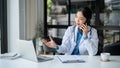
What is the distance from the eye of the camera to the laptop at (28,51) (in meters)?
2.16

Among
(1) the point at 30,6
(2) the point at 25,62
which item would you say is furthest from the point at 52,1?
(2) the point at 25,62

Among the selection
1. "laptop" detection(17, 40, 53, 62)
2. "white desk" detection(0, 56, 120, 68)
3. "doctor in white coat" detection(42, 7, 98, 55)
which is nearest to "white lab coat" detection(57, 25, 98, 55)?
"doctor in white coat" detection(42, 7, 98, 55)

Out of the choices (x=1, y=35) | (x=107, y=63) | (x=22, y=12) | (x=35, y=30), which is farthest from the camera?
(x=35, y=30)

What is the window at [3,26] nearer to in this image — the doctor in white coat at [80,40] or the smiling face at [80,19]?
the doctor in white coat at [80,40]

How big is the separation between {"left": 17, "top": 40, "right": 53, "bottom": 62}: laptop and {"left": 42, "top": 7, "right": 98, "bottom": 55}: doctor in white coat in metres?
0.40

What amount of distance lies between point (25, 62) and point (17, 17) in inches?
82.1

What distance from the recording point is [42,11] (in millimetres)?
4863

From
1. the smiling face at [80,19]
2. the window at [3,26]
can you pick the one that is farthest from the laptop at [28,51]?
the window at [3,26]

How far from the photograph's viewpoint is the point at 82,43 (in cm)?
283

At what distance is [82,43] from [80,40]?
0.20 feet

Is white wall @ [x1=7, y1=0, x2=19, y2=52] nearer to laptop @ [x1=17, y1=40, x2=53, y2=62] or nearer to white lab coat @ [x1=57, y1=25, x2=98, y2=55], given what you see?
white lab coat @ [x1=57, y1=25, x2=98, y2=55]

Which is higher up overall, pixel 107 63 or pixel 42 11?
pixel 42 11

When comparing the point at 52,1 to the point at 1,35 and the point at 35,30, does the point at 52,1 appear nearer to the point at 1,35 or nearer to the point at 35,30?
the point at 35,30

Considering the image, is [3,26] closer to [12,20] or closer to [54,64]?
[12,20]
